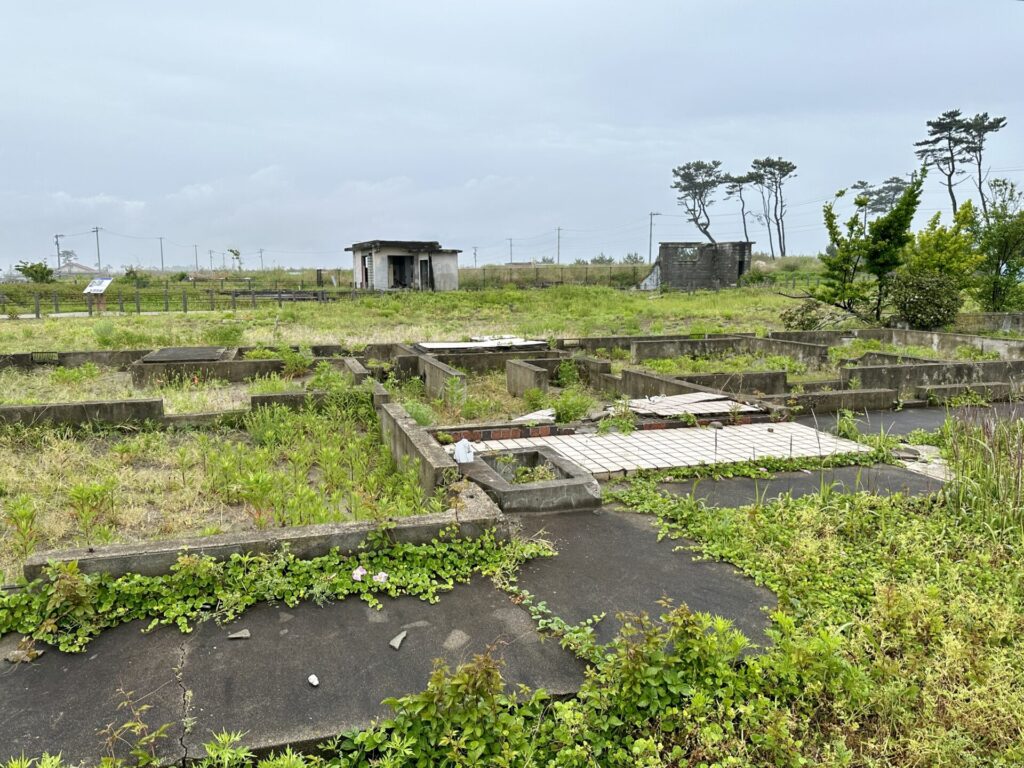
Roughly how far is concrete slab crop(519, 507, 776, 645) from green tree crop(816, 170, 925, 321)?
628 inches

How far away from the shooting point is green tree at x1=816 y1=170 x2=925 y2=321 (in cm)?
1739

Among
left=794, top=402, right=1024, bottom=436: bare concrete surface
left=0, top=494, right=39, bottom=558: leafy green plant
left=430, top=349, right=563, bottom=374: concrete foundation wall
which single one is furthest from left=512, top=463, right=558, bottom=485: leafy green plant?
left=430, top=349, right=563, bottom=374: concrete foundation wall

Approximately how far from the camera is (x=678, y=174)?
186 ft

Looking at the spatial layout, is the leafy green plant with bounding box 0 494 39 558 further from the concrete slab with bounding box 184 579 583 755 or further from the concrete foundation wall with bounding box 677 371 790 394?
the concrete foundation wall with bounding box 677 371 790 394

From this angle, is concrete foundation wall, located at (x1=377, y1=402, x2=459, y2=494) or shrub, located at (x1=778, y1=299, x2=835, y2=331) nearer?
concrete foundation wall, located at (x1=377, y1=402, x2=459, y2=494)

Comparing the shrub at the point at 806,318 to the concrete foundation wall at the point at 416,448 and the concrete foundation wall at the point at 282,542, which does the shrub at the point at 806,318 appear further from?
the concrete foundation wall at the point at 282,542

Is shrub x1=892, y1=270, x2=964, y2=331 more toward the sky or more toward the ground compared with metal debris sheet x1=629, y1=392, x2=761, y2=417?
more toward the sky

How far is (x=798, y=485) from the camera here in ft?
16.7

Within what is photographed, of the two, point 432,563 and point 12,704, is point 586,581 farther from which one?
point 12,704

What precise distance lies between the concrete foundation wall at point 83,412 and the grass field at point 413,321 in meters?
5.43

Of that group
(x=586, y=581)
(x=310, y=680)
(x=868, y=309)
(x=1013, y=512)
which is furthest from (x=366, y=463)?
(x=868, y=309)

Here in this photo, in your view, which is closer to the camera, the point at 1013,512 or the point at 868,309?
the point at 1013,512

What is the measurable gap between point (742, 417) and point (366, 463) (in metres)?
3.90

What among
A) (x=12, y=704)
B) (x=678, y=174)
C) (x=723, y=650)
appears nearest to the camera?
(x=12, y=704)
